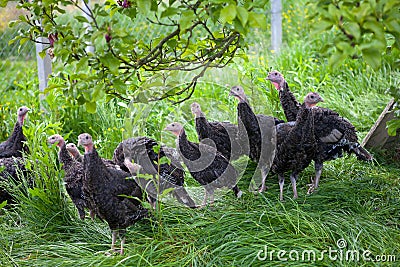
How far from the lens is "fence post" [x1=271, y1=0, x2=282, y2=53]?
7867mm

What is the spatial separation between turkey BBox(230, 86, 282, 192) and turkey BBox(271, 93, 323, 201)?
0.07 m

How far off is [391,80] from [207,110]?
243 centimetres

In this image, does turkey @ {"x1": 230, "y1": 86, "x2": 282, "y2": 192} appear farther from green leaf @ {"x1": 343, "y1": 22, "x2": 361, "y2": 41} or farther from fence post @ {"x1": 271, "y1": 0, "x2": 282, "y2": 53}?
fence post @ {"x1": 271, "y1": 0, "x2": 282, "y2": 53}

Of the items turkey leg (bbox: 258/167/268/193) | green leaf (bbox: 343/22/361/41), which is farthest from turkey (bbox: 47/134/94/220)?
green leaf (bbox: 343/22/361/41)

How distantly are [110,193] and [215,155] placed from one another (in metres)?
0.86

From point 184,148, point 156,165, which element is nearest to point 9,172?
point 156,165

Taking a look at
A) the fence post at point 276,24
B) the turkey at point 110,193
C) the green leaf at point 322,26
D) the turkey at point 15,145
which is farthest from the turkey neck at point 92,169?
the fence post at point 276,24

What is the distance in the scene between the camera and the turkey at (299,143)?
11.9 feet

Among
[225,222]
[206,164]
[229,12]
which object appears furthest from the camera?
[206,164]

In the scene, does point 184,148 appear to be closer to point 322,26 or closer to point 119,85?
point 119,85

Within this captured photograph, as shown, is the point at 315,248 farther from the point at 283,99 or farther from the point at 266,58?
the point at 266,58

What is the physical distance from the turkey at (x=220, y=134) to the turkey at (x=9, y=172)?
4.23ft

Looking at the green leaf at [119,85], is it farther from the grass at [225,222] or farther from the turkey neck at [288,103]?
the turkey neck at [288,103]

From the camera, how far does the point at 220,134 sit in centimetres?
397
